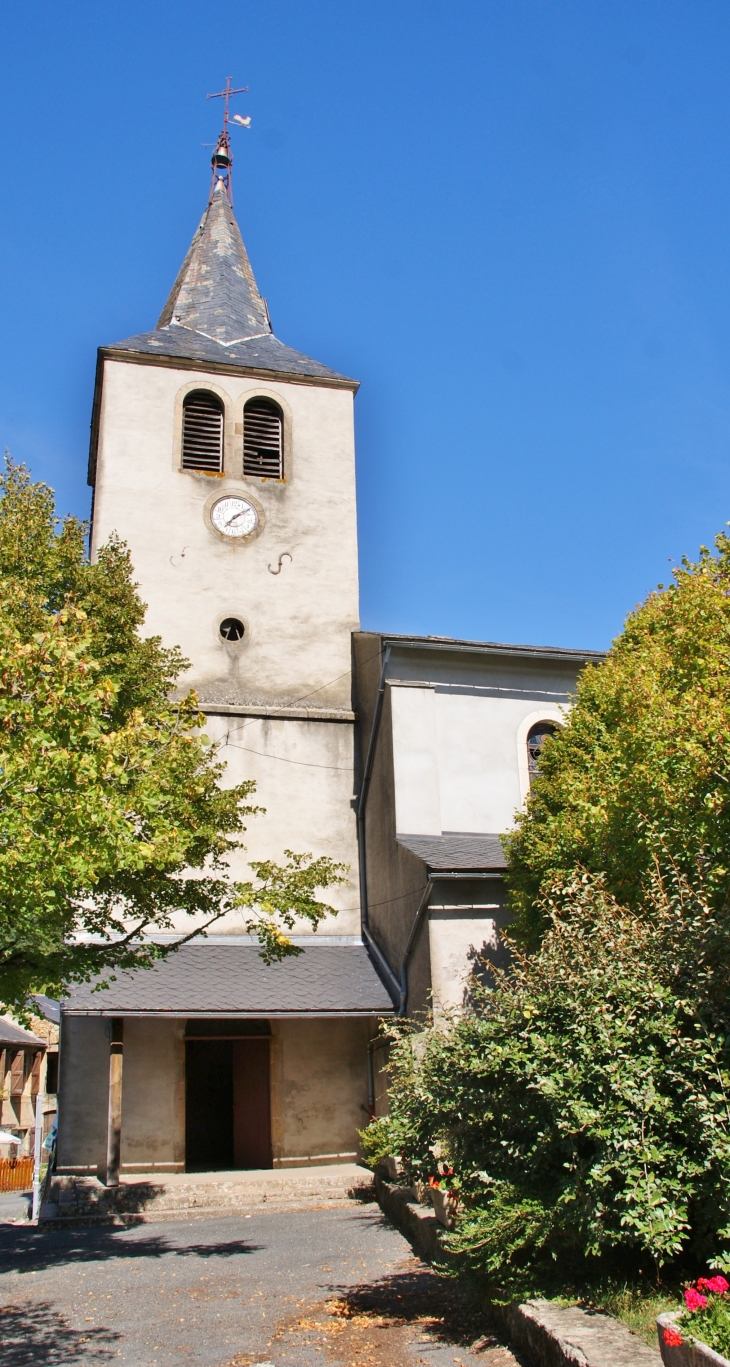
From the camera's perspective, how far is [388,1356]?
6.70 m

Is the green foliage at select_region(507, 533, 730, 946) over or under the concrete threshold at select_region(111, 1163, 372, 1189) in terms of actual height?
over

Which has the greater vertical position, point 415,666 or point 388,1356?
point 415,666

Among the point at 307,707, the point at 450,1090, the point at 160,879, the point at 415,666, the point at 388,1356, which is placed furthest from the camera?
the point at 307,707

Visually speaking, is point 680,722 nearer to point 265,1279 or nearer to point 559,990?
point 559,990

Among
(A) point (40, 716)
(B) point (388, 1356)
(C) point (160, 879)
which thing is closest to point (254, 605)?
(C) point (160, 879)

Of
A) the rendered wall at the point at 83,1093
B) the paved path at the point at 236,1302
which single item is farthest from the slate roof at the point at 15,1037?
the paved path at the point at 236,1302

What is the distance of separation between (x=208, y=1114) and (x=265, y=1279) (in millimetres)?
10761

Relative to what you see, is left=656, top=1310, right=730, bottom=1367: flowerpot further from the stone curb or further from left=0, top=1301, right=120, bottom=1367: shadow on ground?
left=0, top=1301, right=120, bottom=1367: shadow on ground

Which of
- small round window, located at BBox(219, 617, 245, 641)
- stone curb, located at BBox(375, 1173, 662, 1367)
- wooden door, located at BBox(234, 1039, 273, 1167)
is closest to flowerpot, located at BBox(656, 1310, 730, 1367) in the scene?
stone curb, located at BBox(375, 1173, 662, 1367)

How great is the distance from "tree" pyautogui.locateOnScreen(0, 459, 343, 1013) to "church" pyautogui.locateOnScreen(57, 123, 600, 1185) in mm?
2806

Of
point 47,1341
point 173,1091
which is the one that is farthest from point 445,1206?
point 173,1091

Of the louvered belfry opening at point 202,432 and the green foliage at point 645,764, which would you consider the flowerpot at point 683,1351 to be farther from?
the louvered belfry opening at point 202,432

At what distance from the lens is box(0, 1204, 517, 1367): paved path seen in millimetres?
6945

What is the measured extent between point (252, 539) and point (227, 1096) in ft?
35.5
